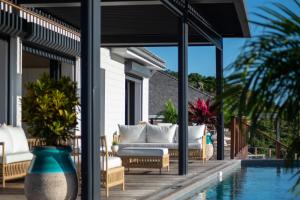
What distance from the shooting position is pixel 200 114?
19.1 metres

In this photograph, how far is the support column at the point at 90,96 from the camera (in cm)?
609

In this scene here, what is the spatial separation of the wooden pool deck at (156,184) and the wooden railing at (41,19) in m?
3.00

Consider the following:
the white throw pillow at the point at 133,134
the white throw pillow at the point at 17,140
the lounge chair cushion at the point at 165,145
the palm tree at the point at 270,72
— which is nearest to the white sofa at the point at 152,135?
the white throw pillow at the point at 133,134

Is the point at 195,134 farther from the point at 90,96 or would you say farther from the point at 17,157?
the point at 90,96

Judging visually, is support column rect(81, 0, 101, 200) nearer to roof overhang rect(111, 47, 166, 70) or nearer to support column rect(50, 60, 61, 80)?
support column rect(50, 60, 61, 80)

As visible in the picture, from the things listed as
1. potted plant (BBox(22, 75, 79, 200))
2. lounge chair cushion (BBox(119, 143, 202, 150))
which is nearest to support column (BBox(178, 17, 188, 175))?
lounge chair cushion (BBox(119, 143, 202, 150))

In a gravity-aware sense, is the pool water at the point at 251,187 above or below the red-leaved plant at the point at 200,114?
below

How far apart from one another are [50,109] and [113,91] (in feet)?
40.1

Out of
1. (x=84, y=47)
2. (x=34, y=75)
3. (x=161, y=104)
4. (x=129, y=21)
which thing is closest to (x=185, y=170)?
(x=129, y=21)

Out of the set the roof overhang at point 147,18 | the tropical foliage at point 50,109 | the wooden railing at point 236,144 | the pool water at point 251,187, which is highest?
the roof overhang at point 147,18

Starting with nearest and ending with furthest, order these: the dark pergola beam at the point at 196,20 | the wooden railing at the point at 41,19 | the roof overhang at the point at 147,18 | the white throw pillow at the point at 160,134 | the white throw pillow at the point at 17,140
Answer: the white throw pillow at the point at 17,140 < the dark pergola beam at the point at 196,20 < the wooden railing at the point at 41,19 < the roof overhang at the point at 147,18 < the white throw pillow at the point at 160,134

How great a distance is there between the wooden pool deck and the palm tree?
5.19 meters

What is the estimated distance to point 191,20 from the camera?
12117 millimetres

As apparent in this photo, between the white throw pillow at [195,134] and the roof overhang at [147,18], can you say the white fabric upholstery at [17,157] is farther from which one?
the white throw pillow at [195,134]
